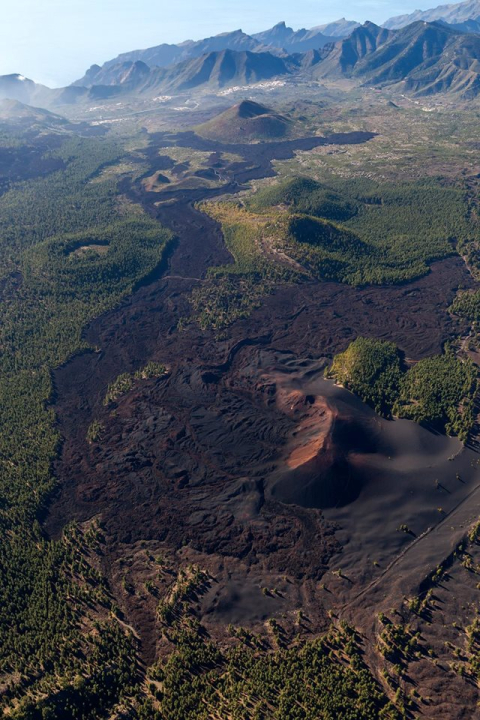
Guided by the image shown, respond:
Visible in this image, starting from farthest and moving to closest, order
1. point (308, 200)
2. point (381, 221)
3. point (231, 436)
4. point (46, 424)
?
point (308, 200), point (381, 221), point (46, 424), point (231, 436)

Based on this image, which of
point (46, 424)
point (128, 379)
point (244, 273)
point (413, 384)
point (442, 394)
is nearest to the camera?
point (442, 394)

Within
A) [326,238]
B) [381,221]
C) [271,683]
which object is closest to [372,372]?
[271,683]

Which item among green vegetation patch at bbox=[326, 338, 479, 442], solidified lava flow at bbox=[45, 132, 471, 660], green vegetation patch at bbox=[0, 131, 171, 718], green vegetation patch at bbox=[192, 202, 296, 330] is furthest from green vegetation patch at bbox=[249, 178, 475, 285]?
green vegetation patch at bbox=[0, 131, 171, 718]

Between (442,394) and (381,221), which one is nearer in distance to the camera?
(442,394)

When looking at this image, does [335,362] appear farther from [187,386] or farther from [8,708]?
[8,708]

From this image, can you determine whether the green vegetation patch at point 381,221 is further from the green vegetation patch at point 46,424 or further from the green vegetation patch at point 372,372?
the green vegetation patch at point 46,424

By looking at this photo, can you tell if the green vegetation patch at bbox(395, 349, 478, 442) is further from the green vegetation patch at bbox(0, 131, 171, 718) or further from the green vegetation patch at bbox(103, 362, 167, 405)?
the green vegetation patch at bbox(0, 131, 171, 718)

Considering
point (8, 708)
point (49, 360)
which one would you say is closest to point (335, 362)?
point (49, 360)

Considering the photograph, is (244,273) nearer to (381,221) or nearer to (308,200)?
(308,200)
